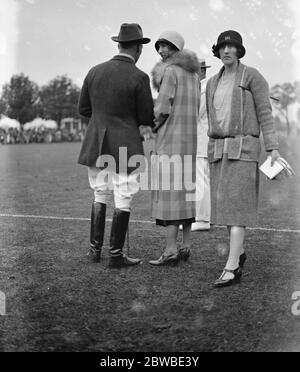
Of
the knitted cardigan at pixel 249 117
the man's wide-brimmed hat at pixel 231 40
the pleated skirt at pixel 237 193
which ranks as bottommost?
the pleated skirt at pixel 237 193

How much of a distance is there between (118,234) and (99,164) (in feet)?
2.19

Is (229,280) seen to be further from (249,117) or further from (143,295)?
(249,117)

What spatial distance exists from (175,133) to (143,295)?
161cm

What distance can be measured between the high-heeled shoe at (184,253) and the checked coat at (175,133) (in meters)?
0.33

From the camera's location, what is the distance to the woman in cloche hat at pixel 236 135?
4902 millimetres

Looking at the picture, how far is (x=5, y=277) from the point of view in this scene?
5180mm

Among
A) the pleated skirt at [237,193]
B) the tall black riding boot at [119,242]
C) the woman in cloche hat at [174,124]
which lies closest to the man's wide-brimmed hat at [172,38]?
the woman in cloche hat at [174,124]

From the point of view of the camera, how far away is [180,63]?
17.9ft

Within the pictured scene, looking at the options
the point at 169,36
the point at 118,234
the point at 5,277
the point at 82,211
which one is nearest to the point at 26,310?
the point at 5,277

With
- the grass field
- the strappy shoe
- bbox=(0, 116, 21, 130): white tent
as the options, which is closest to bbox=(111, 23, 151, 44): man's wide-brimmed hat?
the strappy shoe

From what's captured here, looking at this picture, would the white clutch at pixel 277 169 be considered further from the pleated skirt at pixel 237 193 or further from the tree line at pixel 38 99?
the tree line at pixel 38 99

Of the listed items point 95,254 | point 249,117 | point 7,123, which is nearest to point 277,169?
point 249,117

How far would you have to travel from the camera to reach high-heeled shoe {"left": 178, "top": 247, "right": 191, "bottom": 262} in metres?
5.76
